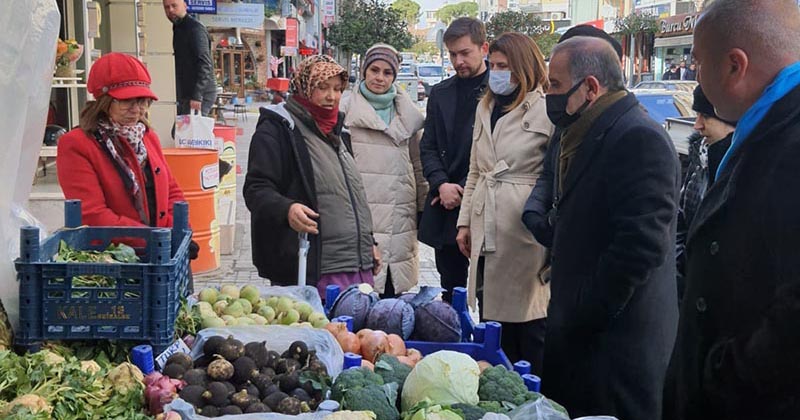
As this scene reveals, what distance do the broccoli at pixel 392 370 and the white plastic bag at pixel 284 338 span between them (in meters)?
0.15

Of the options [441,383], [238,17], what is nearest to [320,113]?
[441,383]

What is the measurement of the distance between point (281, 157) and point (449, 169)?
1213mm

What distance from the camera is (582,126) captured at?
288 centimetres

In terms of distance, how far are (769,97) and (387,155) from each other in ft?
8.89

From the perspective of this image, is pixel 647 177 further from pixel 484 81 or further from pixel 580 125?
pixel 484 81

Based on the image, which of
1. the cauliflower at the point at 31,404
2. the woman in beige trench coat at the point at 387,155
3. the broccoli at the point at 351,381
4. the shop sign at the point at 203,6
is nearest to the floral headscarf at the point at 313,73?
the woman in beige trench coat at the point at 387,155

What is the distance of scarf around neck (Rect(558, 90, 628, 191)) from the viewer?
9.32ft

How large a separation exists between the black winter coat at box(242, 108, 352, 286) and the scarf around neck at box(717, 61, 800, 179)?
220 centimetres

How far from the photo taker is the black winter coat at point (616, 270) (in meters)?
2.68

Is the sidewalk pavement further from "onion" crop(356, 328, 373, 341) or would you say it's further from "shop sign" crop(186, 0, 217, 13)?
"onion" crop(356, 328, 373, 341)

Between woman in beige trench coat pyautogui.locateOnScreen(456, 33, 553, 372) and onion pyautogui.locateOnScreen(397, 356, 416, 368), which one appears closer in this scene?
onion pyautogui.locateOnScreen(397, 356, 416, 368)

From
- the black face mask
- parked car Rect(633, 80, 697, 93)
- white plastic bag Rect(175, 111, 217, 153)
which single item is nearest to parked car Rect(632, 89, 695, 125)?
parked car Rect(633, 80, 697, 93)

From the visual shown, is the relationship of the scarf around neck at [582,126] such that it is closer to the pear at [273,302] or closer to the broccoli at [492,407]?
the broccoli at [492,407]

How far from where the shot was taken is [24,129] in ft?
8.82
